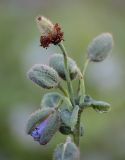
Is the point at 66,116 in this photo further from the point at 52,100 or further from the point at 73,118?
the point at 52,100

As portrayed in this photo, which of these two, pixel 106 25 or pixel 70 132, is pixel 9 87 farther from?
pixel 70 132

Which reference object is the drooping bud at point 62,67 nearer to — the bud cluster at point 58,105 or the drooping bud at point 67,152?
the bud cluster at point 58,105

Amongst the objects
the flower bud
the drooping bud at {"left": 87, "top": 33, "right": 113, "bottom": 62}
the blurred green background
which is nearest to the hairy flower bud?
the flower bud

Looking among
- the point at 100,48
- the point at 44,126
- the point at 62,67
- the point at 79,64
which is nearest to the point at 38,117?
the point at 44,126

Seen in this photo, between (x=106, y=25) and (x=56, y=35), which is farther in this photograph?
(x=106, y=25)

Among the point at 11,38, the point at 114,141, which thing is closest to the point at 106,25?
the point at 11,38

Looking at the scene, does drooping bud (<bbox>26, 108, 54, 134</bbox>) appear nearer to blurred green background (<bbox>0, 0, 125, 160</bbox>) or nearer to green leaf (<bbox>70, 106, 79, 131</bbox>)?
green leaf (<bbox>70, 106, 79, 131</bbox>)
